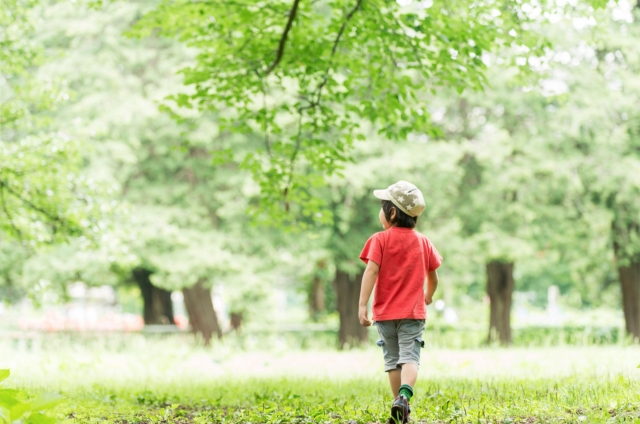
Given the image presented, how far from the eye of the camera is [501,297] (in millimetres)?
17703

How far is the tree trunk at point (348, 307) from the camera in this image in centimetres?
1784

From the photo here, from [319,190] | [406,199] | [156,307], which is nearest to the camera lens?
[406,199]

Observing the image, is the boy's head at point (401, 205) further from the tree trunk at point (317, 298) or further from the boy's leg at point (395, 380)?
the tree trunk at point (317, 298)

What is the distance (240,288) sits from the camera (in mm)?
15570

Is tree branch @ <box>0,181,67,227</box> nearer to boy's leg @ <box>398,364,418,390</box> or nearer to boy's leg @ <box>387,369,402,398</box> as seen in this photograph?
boy's leg @ <box>387,369,402,398</box>

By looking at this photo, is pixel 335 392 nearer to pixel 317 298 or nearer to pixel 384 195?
pixel 384 195

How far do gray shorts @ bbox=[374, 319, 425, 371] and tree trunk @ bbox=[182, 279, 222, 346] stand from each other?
1401 centimetres

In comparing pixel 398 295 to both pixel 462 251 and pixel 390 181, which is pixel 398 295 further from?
pixel 462 251

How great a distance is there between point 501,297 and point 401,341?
1359cm

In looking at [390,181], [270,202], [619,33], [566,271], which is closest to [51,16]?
[390,181]

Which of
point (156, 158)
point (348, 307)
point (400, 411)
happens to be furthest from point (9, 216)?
point (348, 307)

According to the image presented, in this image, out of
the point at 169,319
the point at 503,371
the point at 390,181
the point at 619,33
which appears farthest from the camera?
the point at 169,319

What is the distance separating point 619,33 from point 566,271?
24.4 metres

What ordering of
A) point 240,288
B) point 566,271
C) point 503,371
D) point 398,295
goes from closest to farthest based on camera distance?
point 398,295 → point 503,371 → point 240,288 → point 566,271
